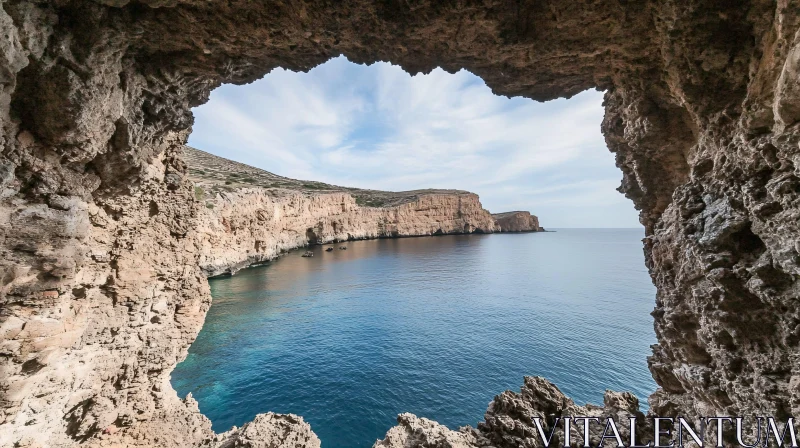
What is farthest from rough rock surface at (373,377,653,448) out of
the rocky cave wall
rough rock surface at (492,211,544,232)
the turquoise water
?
rough rock surface at (492,211,544,232)

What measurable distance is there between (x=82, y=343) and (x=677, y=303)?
1286cm

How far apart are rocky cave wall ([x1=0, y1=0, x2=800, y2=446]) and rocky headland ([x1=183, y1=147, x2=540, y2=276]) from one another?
4.67 m

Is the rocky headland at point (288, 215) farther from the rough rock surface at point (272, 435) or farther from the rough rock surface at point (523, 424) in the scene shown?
the rough rock surface at point (523, 424)

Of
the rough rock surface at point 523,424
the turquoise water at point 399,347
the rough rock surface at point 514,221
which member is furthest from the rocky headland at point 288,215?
the rough rock surface at point 523,424

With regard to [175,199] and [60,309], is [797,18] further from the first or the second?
[175,199]

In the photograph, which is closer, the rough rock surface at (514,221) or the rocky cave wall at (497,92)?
the rocky cave wall at (497,92)

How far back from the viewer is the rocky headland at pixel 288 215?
151 ft

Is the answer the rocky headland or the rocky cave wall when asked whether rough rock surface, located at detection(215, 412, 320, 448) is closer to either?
the rocky cave wall

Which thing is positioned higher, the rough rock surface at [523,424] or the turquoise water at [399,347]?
the rough rock surface at [523,424]

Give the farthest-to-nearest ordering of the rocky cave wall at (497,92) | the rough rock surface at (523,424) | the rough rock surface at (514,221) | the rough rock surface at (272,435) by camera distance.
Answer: the rough rock surface at (514,221) < the rough rock surface at (272,435) < the rough rock surface at (523,424) < the rocky cave wall at (497,92)

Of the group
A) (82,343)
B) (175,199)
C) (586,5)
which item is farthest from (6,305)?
(586,5)

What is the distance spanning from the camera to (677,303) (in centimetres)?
596

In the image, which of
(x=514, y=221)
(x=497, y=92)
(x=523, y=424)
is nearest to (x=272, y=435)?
(x=523, y=424)

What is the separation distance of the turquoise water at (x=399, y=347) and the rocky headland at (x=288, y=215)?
868cm
